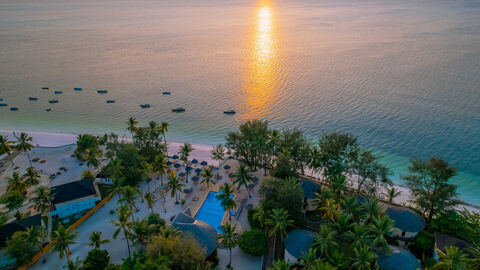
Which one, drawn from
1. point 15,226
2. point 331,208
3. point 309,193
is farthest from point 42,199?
point 331,208

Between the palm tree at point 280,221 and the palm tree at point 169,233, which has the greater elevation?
the palm tree at point 280,221

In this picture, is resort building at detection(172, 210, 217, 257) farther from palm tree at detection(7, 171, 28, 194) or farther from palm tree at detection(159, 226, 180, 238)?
palm tree at detection(7, 171, 28, 194)

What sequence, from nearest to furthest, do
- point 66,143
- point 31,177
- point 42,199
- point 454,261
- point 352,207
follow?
point 454,261 < point 352,207 < point 42,199 < point 31,177 < point 66,143

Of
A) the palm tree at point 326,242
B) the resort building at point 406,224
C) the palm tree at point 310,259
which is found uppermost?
the resort building at point 406,224

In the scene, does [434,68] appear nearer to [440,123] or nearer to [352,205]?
[440,123]

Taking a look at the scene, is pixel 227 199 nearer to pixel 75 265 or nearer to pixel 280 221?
pixel 280 221

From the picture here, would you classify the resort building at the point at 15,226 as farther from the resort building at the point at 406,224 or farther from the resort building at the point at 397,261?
the resort building at the point at 406,224

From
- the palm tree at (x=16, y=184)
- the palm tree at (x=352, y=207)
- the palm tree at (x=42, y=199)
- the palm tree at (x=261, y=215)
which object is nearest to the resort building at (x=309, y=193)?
the palm tree at (x=352, y=207)
